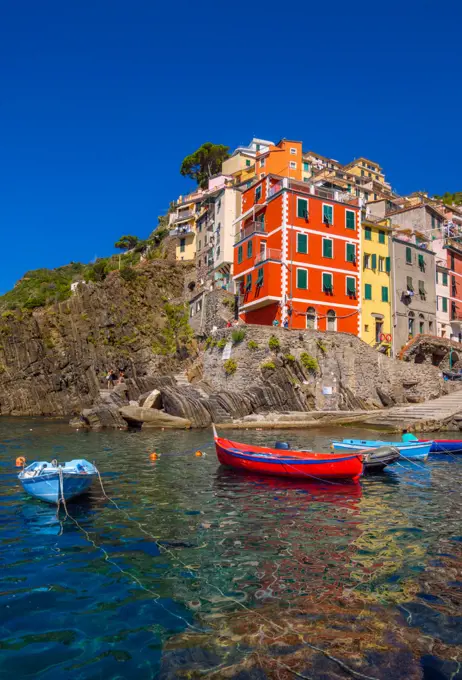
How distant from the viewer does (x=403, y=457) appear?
2066cm

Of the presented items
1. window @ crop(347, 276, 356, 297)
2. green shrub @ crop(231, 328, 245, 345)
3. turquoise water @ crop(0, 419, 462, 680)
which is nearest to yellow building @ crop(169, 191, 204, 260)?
window @ crop(347, 276, 356, 297)

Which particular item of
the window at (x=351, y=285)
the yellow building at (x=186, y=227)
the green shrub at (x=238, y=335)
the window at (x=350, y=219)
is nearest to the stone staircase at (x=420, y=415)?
→ the green shrub at (x=238, y=335)

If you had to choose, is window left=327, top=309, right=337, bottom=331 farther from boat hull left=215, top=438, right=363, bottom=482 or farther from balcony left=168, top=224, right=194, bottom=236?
balcony left=168, top=224, right=194, bottom=236

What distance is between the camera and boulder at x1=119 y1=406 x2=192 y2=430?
3503 cm

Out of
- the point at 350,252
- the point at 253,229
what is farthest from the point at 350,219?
the point at 253,229

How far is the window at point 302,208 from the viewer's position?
43594 mm

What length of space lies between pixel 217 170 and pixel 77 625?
85184mm

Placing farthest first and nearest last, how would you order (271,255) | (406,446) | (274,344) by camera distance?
(271,255)
(274,344)
(406,446)

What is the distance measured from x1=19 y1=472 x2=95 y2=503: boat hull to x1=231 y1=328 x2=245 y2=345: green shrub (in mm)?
27290

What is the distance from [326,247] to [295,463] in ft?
102

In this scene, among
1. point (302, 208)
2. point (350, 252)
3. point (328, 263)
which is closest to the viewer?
point (302, 208)

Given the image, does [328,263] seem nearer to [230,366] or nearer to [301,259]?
[301,259]

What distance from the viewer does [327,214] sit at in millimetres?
45000

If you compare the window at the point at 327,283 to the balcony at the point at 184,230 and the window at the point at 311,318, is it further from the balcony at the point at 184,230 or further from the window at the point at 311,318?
the balcony at the point at 184,230
